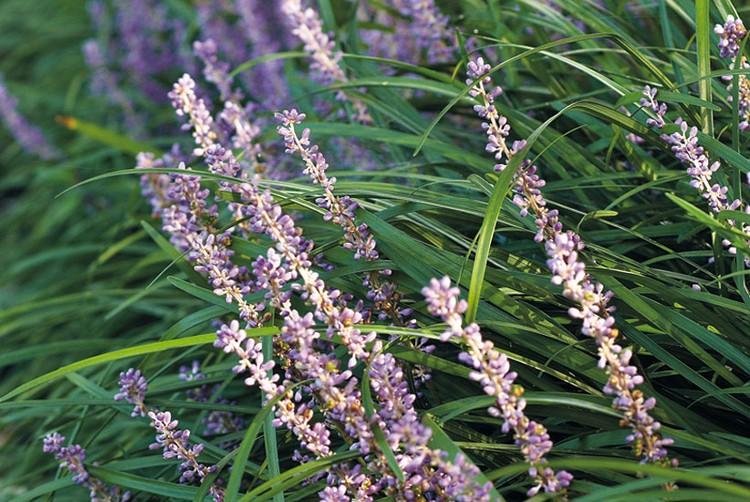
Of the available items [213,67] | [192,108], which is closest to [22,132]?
[213,67]

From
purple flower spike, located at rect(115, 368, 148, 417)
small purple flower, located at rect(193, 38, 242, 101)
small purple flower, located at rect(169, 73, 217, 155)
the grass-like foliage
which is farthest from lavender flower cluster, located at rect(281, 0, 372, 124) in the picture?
purple flower spike, located at rect(115, 368, 148, 417)

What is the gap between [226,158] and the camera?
222cm

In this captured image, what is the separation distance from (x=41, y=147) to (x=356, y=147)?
278 centimetres

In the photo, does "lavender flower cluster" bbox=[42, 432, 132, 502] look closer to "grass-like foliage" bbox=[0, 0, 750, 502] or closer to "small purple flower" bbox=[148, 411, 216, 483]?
"grass-like foliage" bbox=[0, 0, 750, 502]

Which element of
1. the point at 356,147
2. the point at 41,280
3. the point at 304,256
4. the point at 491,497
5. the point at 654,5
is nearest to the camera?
the point at 491,497

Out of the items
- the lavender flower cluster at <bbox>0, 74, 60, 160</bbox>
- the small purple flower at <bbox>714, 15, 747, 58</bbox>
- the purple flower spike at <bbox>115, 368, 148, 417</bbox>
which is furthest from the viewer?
the lavender flower cluster at <bbox>0, 74, 60, 160</bbox>

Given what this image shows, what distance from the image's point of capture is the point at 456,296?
2.00 meters

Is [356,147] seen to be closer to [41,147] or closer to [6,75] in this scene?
[41,147]

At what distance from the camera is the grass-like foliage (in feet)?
5.89

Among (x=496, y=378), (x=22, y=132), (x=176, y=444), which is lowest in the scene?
(x=176, y=444)

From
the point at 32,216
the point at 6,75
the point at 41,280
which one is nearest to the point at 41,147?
the point at 32,216

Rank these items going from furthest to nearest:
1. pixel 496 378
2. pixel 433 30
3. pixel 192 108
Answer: pixel 433 30
pixel 192 108
pixel 496 378

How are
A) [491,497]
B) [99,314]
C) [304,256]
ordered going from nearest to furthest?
[491,497] < [304,256] < [99,314]

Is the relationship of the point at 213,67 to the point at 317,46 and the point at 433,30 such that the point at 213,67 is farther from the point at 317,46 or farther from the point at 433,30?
the point at 433,30
